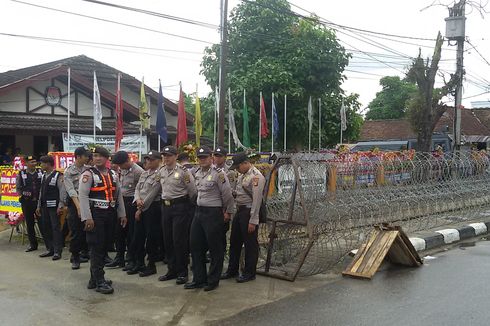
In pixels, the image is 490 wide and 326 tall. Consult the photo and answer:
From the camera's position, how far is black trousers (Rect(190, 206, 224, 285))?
6.30m

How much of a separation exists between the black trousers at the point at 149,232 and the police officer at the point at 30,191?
8.46 feet

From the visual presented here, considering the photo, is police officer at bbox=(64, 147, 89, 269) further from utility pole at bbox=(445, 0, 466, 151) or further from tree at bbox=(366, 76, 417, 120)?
tree at bbox=(366, 76, 417, 120)

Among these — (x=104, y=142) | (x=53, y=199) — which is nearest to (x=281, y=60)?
(x=104, y=142)

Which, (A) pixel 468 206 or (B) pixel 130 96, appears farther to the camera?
(B) pixel 130 96

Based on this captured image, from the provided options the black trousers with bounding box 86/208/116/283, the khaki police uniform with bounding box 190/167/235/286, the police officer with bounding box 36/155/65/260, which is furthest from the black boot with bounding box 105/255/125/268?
the khaki police uniform with bounding box 190/167/235/286

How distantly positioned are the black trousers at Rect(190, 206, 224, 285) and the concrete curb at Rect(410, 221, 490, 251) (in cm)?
416

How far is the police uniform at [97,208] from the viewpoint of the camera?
20.0ft

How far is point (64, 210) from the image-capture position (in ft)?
27.2

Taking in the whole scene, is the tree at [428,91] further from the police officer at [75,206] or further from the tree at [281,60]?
the police officer at [75,206]

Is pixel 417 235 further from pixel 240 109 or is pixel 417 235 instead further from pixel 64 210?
pixel 240 109

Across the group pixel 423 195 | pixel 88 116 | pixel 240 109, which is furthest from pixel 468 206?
pixel 88 116

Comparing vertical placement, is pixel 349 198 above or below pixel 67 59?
below

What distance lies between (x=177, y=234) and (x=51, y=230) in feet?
10.1

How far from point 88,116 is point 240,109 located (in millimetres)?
6072
